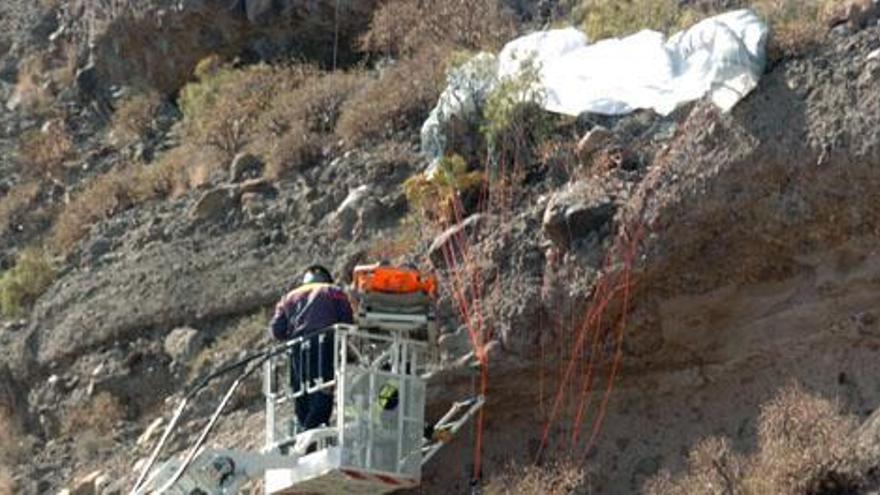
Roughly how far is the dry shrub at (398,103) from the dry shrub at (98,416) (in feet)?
10.3

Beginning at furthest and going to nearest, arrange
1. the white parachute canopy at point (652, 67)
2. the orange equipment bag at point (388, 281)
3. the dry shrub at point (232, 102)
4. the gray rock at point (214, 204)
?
the dry shrub at point (232, 102) < the gray rock at point (214, 204) < the white parachute canopy at point (652, 67) < the orange equipment bag at point (388, 281)

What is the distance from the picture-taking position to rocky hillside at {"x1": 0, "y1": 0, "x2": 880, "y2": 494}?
14.7 meters

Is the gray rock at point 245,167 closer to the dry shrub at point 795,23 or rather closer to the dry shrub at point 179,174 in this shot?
the dry shrub at point 179,174

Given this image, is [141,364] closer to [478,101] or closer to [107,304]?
[107,304]

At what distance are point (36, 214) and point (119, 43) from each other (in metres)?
2.57

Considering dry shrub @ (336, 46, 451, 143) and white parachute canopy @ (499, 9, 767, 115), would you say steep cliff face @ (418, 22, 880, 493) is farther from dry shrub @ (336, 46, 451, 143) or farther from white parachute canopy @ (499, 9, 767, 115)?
dry shrub @ (336, 46, 451, 143)

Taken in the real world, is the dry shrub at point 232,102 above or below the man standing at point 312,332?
above

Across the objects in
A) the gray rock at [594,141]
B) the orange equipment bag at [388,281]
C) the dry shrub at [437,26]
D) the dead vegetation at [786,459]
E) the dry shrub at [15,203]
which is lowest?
the dry shrub at [15,203]

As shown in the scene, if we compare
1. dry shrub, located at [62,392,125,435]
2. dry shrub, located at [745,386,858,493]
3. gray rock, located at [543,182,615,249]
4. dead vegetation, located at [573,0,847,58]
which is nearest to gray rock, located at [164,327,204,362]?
dry shrub, located at [62,392,125,435]

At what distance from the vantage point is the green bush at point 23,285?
65.4 feet

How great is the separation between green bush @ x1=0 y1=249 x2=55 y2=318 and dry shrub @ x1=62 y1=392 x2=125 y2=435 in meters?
1.93

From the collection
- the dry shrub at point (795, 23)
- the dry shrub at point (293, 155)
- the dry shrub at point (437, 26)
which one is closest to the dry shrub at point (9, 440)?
the dry shrub at point (293, 155)

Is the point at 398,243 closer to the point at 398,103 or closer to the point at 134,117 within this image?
the point at 398,103

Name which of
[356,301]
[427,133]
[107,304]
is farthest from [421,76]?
[356,301]
